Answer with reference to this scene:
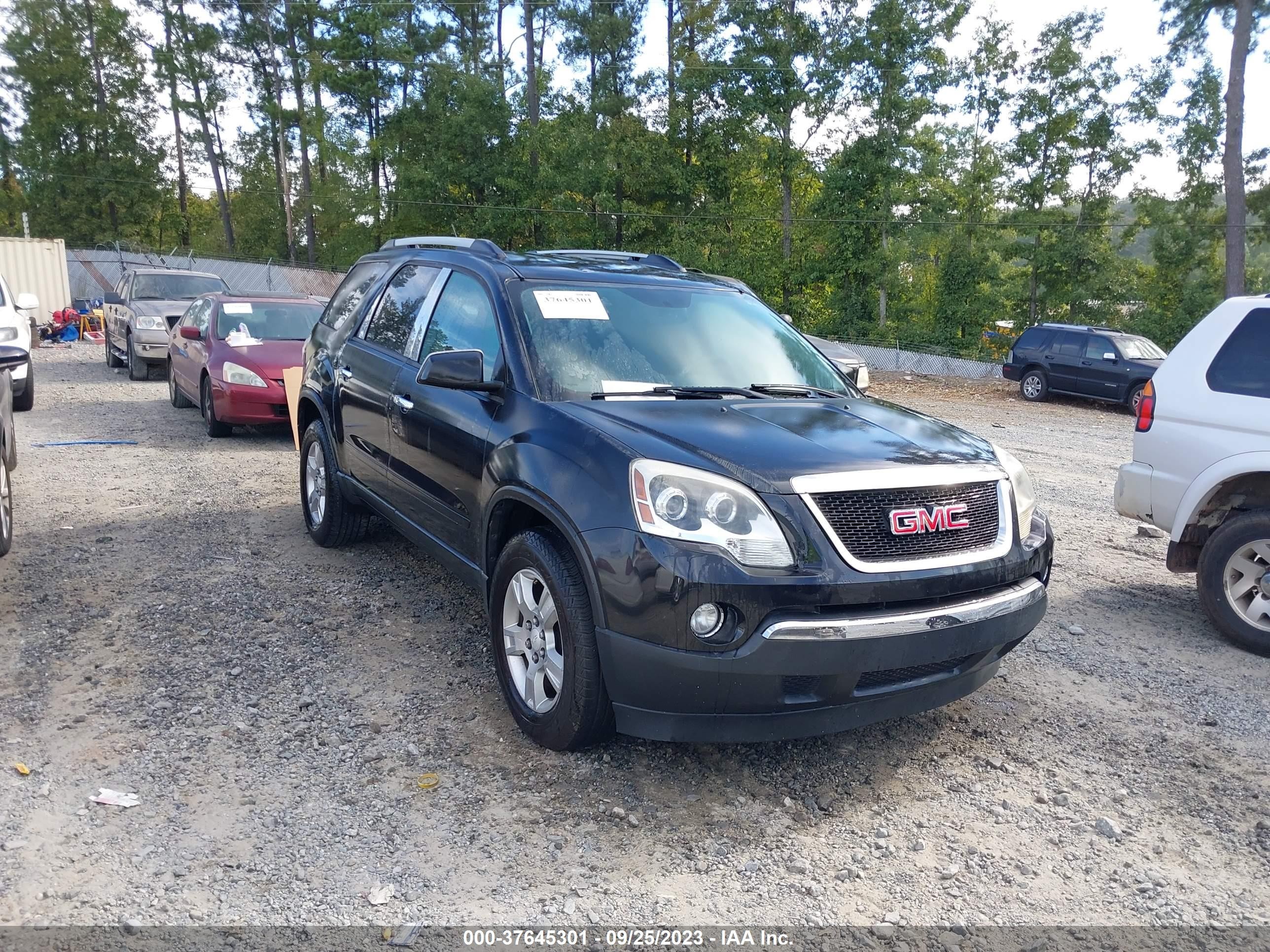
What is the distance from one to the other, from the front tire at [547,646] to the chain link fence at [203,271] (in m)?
33.9

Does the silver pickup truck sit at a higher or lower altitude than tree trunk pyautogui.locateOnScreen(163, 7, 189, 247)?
lower

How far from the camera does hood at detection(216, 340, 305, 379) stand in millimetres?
10070

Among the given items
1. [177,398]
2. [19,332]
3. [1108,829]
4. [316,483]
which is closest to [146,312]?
[177,398]

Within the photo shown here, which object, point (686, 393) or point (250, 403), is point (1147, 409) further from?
point (250, 403)

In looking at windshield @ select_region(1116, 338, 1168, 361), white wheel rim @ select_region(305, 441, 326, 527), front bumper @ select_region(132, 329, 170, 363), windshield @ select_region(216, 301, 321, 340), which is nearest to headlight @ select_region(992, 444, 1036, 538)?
white wheel rim @ select_region(305, 441, 326, 527)

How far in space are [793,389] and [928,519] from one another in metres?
1.16

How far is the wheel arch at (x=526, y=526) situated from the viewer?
10.4ft

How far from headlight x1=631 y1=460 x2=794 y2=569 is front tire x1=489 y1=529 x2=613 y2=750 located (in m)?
0.40

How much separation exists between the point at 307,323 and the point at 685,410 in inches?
345

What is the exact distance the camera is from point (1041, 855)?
3.06m

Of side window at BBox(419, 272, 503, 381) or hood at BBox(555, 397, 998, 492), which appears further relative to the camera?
side window at BBox(419, 272, 503, 381)

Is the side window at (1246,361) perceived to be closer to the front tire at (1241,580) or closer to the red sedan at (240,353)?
the front tire at (1241,580)

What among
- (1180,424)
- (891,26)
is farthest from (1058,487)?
(891,26)

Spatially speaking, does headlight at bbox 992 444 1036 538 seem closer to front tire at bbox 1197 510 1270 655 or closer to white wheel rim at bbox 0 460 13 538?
front tire at bbox 1197 510 1270 655
